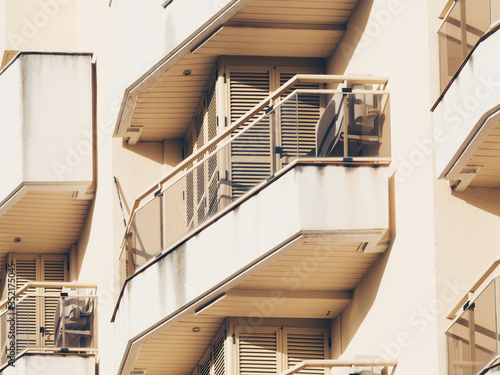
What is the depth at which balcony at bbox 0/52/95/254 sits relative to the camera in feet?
91.6

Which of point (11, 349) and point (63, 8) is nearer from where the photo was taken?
point (11, 349)

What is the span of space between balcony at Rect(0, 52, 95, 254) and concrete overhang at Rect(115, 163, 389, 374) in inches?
184

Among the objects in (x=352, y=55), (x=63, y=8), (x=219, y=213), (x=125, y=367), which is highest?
(x=63, y=8)

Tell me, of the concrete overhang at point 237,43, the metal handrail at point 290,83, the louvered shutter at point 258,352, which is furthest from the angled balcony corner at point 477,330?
the concrete overhang at point 237,43

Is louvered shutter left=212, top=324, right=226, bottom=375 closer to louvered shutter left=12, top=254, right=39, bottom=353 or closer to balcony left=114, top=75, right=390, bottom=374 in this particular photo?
balcony left=114, top=75, right=390, bottom=374

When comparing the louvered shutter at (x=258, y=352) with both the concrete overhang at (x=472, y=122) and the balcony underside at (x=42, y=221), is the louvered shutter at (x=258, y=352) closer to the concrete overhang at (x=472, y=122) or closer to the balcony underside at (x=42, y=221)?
the concrete overhang at (x=472, y=122)

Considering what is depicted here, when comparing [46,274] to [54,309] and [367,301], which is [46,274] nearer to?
[54,309]

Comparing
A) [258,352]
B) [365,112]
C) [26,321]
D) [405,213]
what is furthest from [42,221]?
[405,213]

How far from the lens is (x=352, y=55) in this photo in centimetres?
2295

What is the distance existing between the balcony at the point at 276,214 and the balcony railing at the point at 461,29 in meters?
1.35

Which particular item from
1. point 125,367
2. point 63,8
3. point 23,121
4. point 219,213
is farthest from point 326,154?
point 63,8

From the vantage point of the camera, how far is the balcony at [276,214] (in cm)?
2078

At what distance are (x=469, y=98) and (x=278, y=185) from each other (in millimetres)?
2942

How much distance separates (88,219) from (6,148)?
Answer: 2078 mm
